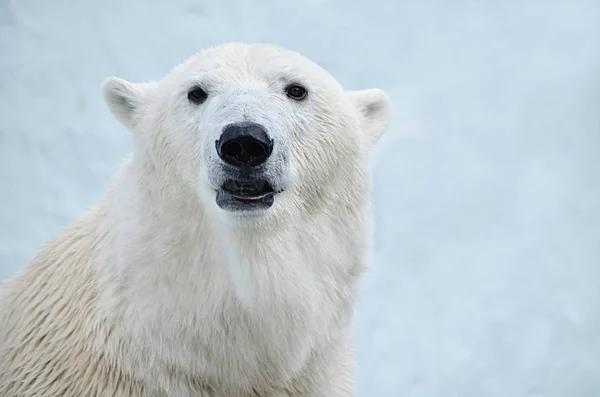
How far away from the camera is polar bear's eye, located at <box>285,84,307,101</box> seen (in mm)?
2945

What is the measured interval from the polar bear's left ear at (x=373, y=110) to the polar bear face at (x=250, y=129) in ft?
0.22

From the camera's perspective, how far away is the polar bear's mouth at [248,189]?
2.60 m

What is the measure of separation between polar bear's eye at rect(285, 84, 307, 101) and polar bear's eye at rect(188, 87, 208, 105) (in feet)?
0.98

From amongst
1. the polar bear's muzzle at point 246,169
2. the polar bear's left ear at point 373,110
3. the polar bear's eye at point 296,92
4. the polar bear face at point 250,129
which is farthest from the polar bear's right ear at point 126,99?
the polar bear's left ear at point 373,110

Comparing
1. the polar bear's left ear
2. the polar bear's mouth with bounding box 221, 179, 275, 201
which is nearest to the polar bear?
the polar bear's mouth with bounding box 221, 179, 275, 201

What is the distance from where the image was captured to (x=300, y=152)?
2.88 metres

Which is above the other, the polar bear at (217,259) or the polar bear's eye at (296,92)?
the polar bear's eye at (296,92)

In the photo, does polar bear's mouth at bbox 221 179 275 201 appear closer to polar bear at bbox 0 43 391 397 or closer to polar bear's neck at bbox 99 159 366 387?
polar bear at bbox 0 43 391 397

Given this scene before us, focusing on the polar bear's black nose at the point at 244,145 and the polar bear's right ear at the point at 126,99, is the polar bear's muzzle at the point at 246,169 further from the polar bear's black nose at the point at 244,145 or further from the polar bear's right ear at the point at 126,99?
the polar bear's right ear at the point at 126,99

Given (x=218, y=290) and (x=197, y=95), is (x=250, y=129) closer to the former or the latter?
(x=197, y=95)

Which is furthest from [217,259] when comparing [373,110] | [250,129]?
[373,110]

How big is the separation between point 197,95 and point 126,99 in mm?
406

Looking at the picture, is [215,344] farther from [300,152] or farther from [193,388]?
[300,152]

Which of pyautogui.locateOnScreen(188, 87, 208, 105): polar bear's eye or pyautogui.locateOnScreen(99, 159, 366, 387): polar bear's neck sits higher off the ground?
pyautogui.locateOnScreen(188, 87, 208, 105): polar bear's eye
